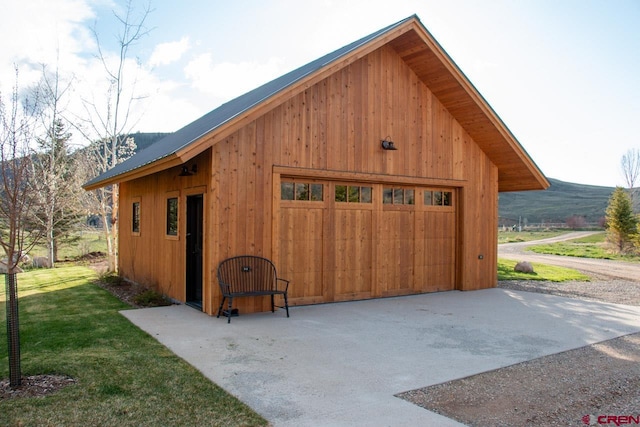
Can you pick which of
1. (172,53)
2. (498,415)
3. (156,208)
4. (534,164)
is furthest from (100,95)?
(498,415)

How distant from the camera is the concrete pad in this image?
379cm

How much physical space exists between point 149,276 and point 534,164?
337 inches

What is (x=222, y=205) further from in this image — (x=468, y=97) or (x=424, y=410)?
(x=468, y=97)

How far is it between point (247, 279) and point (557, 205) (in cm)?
7899

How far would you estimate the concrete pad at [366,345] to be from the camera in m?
3.79

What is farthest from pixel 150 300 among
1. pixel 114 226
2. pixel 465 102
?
pixel 465 102

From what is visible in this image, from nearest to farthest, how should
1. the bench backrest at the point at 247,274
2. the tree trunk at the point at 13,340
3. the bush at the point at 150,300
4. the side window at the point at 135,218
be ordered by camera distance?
the tree trunk at the point at 13,340, the bench backrest at the point at 247,274, the bush at the point at 150,300, the side window at the point at 135,218

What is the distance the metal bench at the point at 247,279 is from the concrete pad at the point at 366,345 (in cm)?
39

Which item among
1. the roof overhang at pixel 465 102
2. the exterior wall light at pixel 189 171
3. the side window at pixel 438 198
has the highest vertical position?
the roof overhang at pixel 465 102

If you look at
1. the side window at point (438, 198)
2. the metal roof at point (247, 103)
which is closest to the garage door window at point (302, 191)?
the metal roof at point (247, 103)

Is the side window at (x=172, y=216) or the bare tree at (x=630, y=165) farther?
the bare tree at (x=630, y=165)

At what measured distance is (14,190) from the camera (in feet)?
13.0

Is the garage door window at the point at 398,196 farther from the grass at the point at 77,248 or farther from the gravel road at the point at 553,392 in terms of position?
the grass at the point at 77,248

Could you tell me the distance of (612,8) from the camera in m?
9.34
